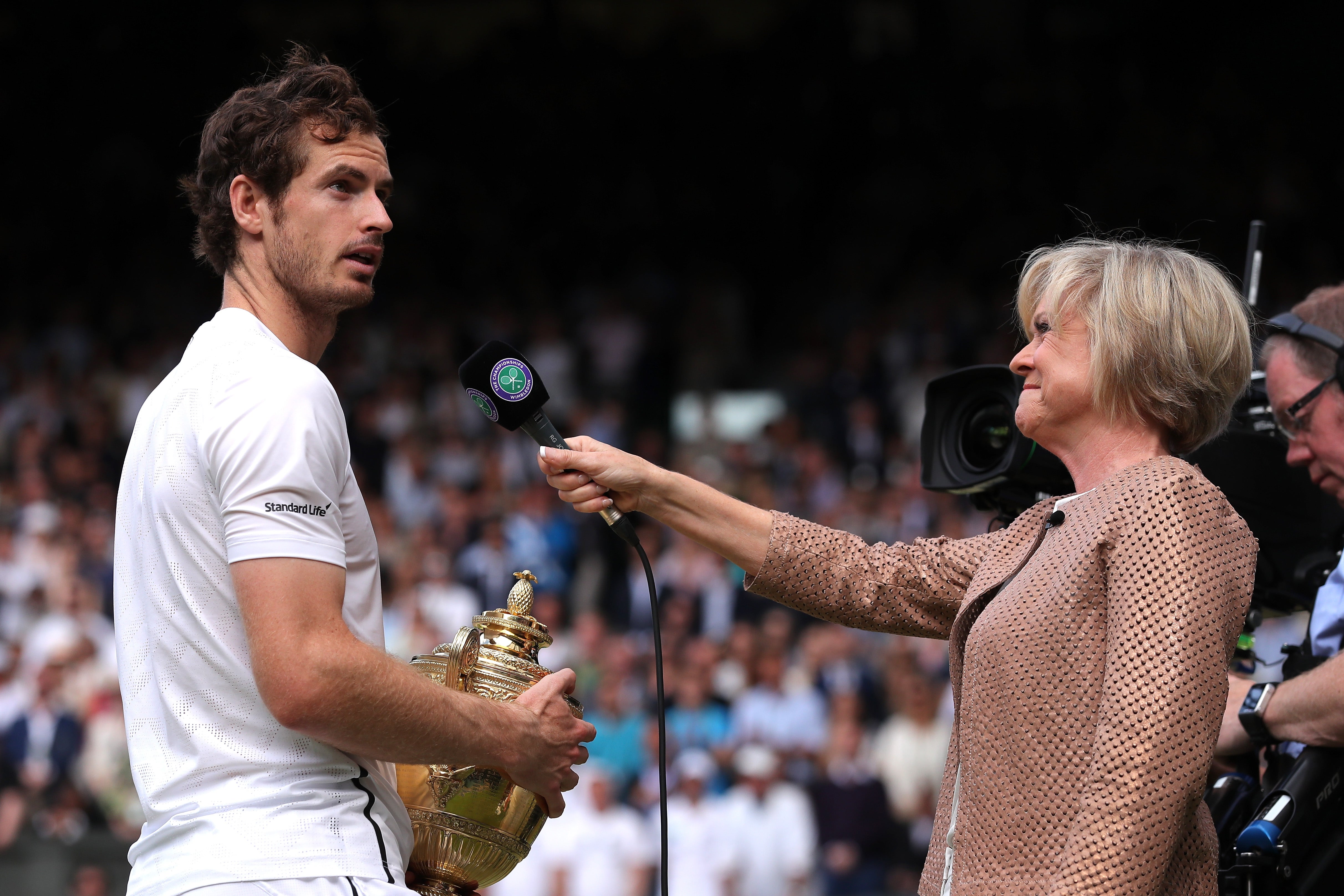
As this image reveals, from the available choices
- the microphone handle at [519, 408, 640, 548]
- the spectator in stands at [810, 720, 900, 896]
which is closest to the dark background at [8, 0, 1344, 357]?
the spectator in stands at [810, 720, 900, 896]

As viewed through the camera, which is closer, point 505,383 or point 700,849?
point 505,383

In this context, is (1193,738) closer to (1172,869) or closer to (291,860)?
(1172,869)

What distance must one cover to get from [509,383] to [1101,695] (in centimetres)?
113

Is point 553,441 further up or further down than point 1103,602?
further up

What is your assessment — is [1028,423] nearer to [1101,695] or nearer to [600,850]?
[1101,695]

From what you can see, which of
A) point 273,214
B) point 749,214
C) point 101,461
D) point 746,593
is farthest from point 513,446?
point 273,214

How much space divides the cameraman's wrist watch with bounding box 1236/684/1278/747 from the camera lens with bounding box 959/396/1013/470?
0.72 metres

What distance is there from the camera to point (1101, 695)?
2109mm

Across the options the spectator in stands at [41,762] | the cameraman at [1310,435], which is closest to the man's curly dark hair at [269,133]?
the cameraman at [1310,435]

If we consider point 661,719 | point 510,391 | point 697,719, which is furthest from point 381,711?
point 697,719

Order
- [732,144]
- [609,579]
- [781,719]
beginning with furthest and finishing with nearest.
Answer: [732,144] → [609,579] → [781,719]

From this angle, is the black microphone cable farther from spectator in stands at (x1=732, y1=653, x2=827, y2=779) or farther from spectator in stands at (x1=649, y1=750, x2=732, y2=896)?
spectator in stands at (x1=732, y1=653, x2=827, y2=779)

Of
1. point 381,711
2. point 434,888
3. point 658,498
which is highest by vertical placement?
point 658,498

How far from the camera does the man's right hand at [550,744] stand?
2262 mm
